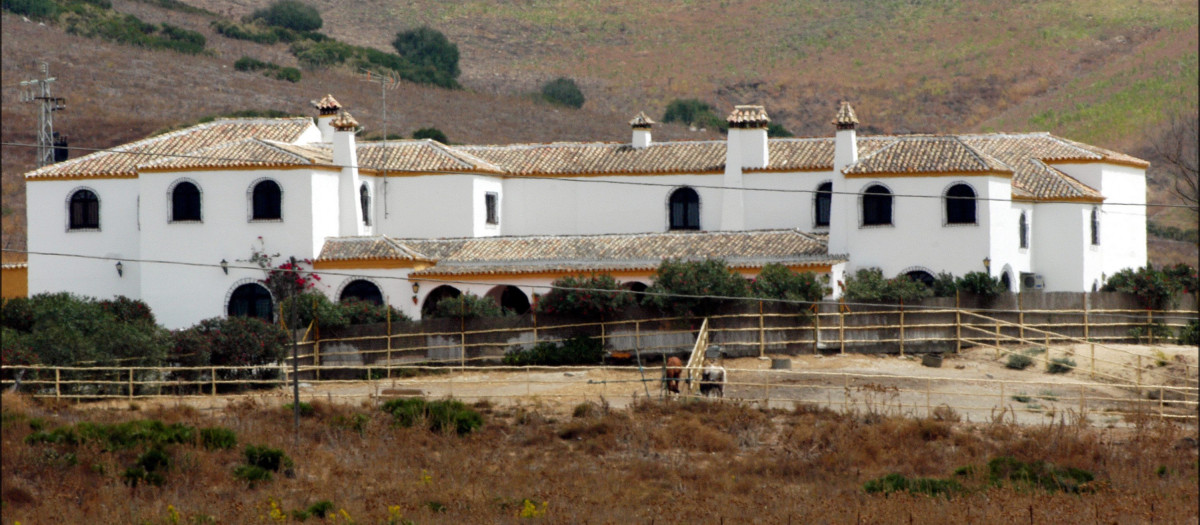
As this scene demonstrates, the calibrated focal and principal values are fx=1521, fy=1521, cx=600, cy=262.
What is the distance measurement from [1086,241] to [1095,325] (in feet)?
16.2

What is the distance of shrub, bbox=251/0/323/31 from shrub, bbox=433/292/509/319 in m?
63.2

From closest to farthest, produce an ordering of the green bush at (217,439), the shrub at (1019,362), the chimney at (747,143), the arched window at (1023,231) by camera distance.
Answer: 1. the green bush at (217,439)
2. the shrub at (1019,362)
3. the arched window at (1023,231)
4. the chimney at (747,143)

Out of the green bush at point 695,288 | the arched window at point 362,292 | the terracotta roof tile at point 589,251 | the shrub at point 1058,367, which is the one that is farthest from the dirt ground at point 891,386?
the arched window at point 362,292

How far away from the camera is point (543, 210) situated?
47750 mm

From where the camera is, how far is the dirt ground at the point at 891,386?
111 feet

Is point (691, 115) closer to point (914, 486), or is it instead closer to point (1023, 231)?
point (1023, 231)

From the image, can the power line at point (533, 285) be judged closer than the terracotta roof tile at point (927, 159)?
Yes

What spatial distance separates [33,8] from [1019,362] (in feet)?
219

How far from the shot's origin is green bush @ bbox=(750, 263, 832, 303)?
39250 mm

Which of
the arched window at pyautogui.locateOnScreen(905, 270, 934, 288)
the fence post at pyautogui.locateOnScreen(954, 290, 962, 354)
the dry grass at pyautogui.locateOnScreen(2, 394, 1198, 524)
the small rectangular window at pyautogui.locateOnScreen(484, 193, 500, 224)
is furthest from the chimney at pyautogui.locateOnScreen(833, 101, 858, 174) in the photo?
the dry grass at pyautogui.locateOnScreen(2, 394, 1198, 524)

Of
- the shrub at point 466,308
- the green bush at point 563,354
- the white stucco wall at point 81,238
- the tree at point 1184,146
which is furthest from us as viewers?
the tree at point 1184,146

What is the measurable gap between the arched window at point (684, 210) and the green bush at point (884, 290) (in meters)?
6.97

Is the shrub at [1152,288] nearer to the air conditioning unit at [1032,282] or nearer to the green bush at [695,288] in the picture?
the air conditioning unit at [1032,282]

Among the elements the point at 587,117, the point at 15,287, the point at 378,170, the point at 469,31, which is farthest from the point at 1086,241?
the point at 469,31
